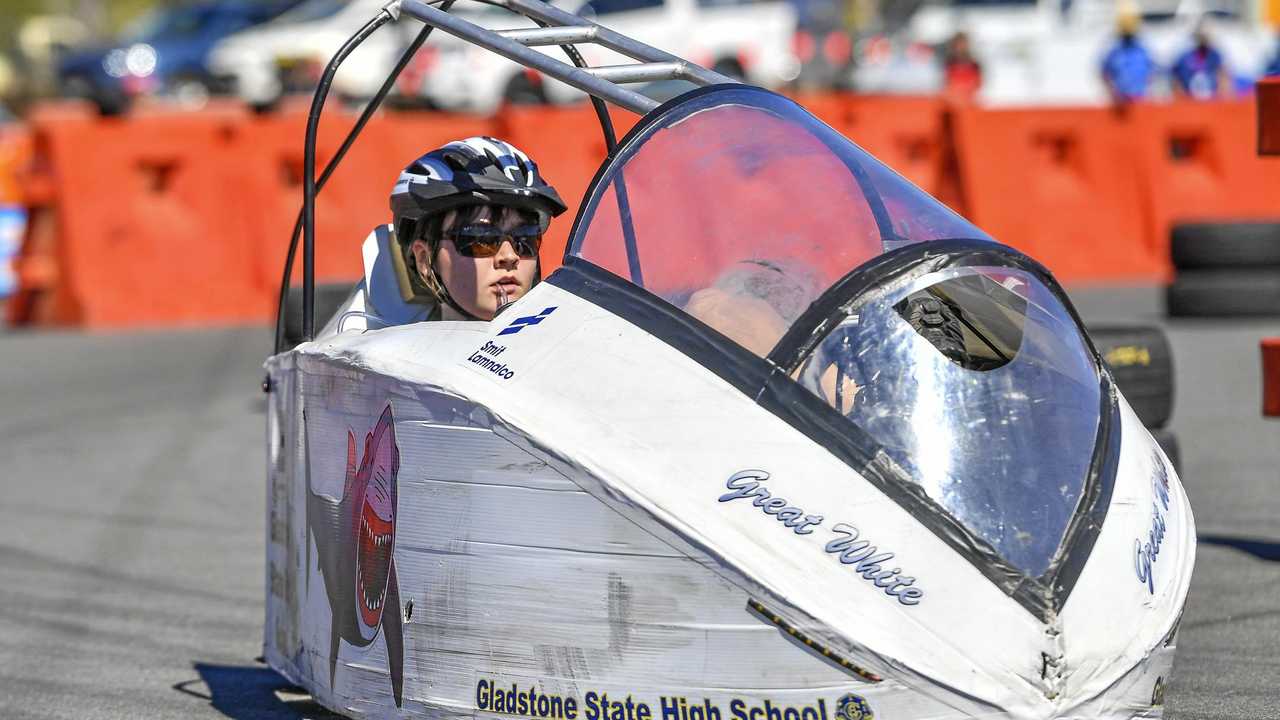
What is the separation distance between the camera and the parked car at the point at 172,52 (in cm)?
3044

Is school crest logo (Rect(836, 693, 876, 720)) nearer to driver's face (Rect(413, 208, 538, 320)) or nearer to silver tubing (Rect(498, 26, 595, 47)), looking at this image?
driver's face (Rect(413, 208, 538, 320))

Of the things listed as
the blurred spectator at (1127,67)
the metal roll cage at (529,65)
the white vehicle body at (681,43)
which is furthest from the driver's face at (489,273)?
the white vehicle body at (681,43)

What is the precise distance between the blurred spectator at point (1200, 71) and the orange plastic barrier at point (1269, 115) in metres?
15.9

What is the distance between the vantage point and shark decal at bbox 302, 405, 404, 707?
3814 millimetres

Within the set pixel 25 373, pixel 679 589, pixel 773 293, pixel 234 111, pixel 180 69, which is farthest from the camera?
pixel 180 69

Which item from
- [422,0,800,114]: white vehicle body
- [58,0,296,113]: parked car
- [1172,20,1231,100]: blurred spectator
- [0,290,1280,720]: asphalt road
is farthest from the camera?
[58,0,296,113]: parked car

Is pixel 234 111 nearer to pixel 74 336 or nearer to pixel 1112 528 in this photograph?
pixel 74 336

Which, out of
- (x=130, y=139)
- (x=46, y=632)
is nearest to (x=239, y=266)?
(x=130, y=139)

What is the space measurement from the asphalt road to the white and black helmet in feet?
4.33

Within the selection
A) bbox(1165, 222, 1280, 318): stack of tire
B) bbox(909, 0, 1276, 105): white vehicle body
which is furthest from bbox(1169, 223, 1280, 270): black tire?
bbox(909, 0, 1276, 105): white vehicle body

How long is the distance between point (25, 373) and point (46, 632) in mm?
7314

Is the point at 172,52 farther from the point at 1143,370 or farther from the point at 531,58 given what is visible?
the point at 531,58

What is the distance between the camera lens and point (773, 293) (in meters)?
3.57

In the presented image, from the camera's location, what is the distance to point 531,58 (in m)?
4.26
